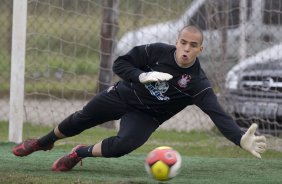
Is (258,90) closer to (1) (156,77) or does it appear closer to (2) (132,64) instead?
(2) (132,64)

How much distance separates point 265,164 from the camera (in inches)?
324

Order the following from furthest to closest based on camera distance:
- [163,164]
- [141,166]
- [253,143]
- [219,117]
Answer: [141,166] < [219,117] < [253,143] < [163,164]

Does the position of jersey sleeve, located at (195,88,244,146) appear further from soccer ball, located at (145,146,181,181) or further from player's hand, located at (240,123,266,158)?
soccer ball, located at (145,146,181,181)

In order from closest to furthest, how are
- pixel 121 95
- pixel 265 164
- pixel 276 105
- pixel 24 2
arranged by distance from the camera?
pixel 121 95
pixel 265 164
pixel 24 2
pixel 276 105

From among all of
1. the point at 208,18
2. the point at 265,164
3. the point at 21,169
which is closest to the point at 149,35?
the point at 208,18

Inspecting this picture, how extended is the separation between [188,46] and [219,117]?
631mm

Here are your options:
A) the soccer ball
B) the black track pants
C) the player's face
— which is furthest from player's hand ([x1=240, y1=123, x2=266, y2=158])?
the black track pants

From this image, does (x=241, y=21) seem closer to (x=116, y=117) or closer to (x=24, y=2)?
(x=24, y=2)

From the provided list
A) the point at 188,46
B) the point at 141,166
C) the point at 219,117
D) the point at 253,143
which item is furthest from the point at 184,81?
the point at 141,166

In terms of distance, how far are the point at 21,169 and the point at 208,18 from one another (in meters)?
4.08

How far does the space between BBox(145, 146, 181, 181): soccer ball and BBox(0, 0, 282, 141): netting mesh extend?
4163mm

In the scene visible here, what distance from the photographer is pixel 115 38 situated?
10.6 metres

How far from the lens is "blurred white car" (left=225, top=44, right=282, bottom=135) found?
10.2 meters

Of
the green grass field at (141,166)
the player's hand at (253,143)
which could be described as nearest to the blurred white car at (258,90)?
the green grass field at (141,166)
